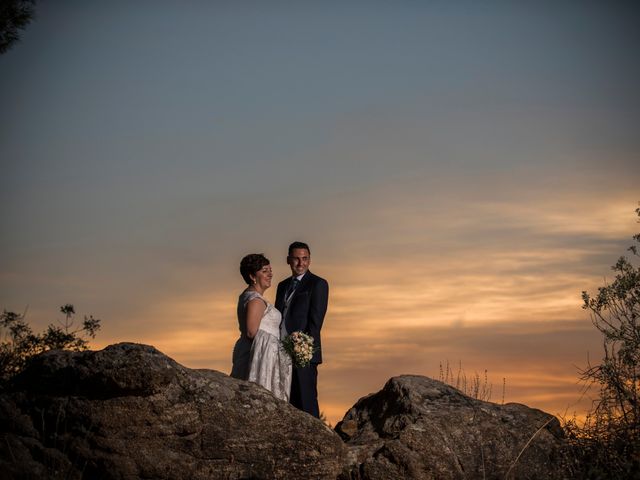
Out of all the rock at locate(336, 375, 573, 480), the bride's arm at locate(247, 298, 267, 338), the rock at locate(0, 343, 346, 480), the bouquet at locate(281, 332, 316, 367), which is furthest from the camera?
the bouquet at locate(281, 332, 316, 367)

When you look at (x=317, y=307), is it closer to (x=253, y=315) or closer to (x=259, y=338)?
(x=259, y=338)

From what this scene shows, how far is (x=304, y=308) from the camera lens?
13836 millimetres

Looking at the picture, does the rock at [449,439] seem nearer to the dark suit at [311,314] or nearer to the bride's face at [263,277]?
the dark suit at [311,314]

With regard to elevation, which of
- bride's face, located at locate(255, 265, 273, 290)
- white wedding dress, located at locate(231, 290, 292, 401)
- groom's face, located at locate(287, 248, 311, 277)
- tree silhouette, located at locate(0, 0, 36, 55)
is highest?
tree silhouette, located at locate(0, 0, 36, 55)

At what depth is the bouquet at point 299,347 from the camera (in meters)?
12.7

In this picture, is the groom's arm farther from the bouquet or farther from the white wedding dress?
the white wedding dress

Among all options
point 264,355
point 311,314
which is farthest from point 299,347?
point 311,314

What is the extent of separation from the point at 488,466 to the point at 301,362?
128 inches

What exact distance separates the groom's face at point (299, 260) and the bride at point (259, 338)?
3.84 feet

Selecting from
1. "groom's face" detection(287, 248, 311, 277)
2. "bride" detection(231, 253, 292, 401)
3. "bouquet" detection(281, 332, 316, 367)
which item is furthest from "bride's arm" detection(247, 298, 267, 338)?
"groom's face" detection(287, 248, 311, 277)

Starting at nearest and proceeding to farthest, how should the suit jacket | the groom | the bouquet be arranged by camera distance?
1. the bouquet
2. the groom
3. the suit jacket

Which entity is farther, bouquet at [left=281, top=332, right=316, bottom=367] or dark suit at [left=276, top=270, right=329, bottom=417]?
dark suit at [left=276, top=270, right=329, bottom=417]

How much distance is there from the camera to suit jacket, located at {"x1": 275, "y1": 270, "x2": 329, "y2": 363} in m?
13.8

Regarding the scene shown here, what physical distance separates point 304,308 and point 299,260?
0.81 meters
